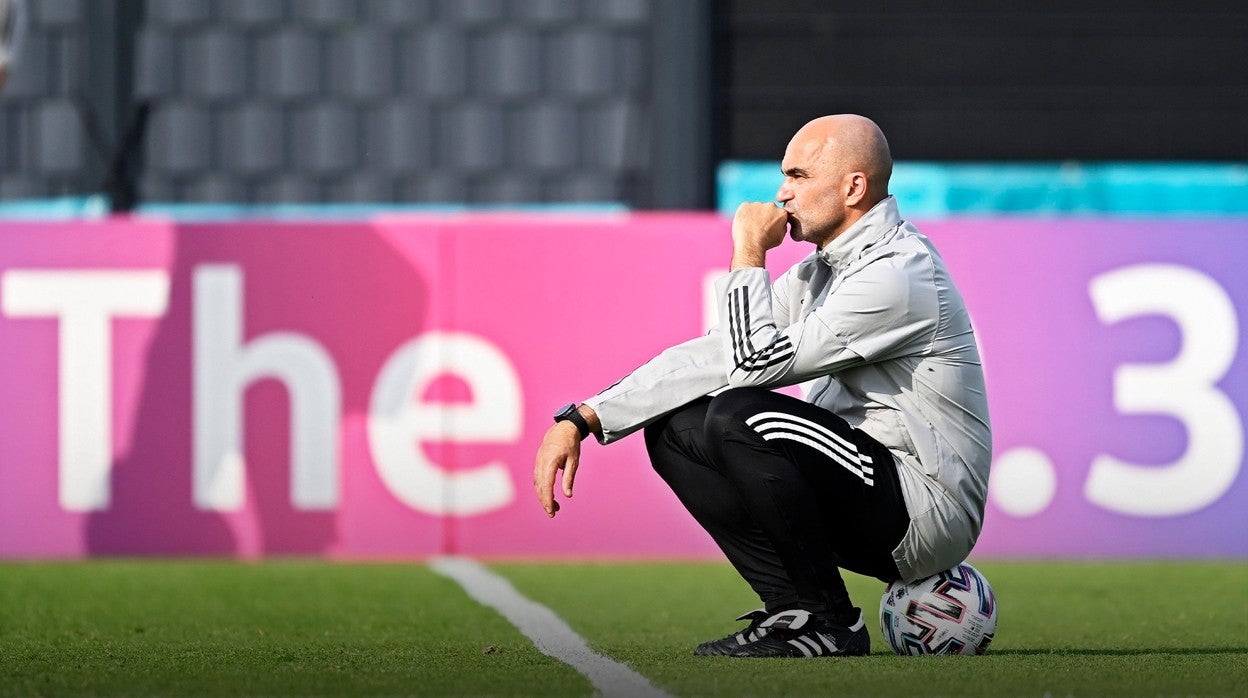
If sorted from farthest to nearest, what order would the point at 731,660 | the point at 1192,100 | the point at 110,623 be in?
the point at 1192,100
the point at 110,623
the point at 731,660

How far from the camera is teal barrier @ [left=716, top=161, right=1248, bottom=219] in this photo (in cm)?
924

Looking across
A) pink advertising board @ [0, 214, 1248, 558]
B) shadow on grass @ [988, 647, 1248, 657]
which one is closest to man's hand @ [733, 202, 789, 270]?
shadow on grass @ [988, 647, 1248, 657]

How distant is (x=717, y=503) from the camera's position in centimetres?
393

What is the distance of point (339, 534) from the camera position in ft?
24.2

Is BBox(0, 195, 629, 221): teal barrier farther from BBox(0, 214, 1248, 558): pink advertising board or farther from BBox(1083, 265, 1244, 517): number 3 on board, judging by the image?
BBox(1083, 265, 1244, 517): number 3 on board

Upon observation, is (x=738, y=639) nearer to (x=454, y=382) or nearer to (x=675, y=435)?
(x=675, y=435)

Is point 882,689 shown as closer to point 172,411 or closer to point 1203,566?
point 1203,566

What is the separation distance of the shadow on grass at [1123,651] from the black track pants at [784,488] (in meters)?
0.39

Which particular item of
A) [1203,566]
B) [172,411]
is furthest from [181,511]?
[1203,566]

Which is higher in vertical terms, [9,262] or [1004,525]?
[9,262]

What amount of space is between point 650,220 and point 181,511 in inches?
77.5

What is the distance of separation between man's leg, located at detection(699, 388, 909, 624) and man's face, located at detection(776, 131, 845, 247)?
0.38 meters

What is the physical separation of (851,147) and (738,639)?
973mm

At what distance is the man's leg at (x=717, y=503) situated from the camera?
3912 mm
